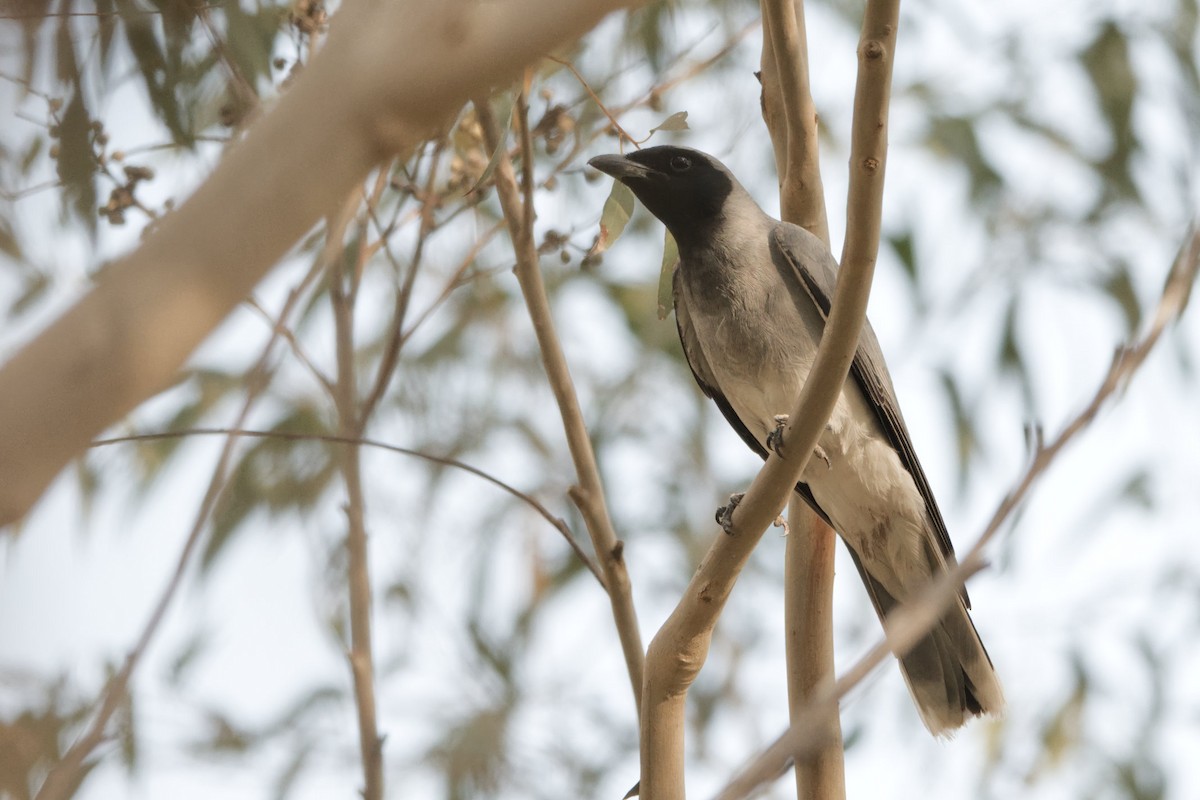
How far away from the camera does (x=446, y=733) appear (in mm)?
5254

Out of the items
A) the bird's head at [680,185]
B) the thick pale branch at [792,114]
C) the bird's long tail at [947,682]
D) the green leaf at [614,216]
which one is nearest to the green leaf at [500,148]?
the green leaf at [614,216]

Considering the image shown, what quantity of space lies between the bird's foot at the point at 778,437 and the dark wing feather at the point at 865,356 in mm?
262

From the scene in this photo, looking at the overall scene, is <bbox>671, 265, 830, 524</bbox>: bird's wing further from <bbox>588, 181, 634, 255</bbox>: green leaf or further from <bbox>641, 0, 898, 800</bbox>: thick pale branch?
<bbox>641, 0, 898, 800</bbox>: thick pale branch

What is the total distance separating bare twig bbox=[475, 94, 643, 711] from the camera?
94.8 inches

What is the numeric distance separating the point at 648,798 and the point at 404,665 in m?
3.61

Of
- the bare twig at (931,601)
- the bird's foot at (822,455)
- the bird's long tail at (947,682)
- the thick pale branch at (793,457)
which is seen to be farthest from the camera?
the bird's long tail at (947,682)

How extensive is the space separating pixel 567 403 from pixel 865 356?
105 centimetres

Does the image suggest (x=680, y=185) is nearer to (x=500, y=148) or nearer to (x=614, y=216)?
(x=614, y=216)

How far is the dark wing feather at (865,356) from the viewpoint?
305cm

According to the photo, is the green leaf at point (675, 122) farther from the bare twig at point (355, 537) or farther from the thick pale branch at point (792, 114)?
the bare twig at point (355, 537)

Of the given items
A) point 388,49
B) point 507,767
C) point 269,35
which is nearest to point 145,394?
point 388,49

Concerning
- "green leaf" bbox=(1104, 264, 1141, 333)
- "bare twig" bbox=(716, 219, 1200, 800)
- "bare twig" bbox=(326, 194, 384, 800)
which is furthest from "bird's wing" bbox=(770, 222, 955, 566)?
"green leaf" bbox=(1104, 264, 1141, 333)

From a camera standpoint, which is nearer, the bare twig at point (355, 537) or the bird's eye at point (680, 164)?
the bare twig at point (355, 537)

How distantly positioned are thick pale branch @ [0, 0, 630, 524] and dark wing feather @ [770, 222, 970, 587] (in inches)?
85.1
